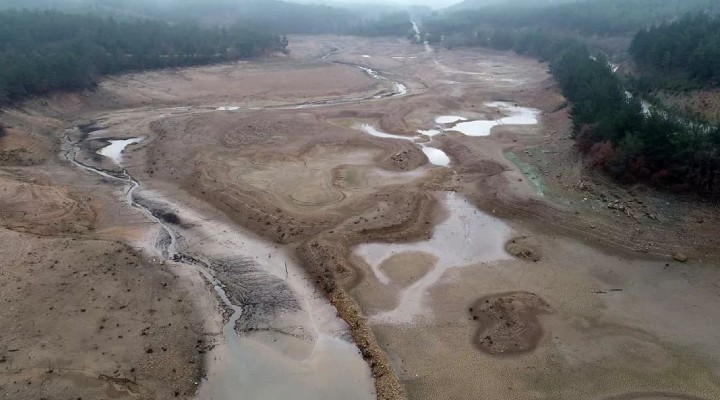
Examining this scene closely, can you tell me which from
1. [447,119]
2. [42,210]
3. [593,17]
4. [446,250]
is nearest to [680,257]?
[446,250]

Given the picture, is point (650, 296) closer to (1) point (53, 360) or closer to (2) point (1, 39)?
(1) point (53, 360)

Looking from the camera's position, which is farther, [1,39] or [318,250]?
[1,39]

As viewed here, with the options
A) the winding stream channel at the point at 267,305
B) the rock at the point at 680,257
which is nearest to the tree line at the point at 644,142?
the rock at the point at 680,257

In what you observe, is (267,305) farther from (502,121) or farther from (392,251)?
(502,121)

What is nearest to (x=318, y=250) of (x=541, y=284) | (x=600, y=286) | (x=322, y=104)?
(x=541, y=284)

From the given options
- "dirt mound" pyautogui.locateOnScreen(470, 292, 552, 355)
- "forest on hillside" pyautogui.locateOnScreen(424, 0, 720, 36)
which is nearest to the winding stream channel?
"dirt mound" pyautogui.locateOnScreen(470, 292, 552, 355)

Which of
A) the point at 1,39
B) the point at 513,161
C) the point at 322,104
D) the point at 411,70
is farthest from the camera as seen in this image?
the point at 411,70

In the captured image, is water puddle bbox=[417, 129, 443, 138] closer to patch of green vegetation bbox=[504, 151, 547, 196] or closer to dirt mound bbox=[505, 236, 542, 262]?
patch of green vegetation bbox=[504, 151, 547, 196]
